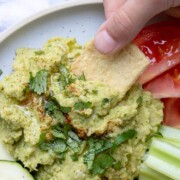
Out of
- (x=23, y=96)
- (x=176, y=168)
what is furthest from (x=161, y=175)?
(x=23, y=96)

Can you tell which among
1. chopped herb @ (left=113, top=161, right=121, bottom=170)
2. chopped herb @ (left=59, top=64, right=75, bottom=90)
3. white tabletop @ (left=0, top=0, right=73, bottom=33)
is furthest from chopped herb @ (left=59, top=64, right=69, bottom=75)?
white tabletop @ (left=0, top=0, right=73, bottom=33)

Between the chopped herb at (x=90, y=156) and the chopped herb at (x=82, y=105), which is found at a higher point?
the chopped herb at (x=82, y=105)

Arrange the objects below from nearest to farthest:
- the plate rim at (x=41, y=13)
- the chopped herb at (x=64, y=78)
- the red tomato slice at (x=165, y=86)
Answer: the chopped herb at (x=64, y=78) < the red tomato slice at (x=165, y=86) < the plate rim at (x=41, y=13)

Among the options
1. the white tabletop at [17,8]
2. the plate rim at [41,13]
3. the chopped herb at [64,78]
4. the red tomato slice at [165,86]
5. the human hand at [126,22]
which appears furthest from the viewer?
the white tabletop at [17,8]

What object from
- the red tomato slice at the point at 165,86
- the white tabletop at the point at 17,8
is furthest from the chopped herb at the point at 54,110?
the white tabletop at the point at 17,8

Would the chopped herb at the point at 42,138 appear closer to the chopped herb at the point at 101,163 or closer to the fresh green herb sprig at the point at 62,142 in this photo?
the fresh green herb sprig at the point at 62,142

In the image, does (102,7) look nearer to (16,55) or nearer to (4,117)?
(16,55)

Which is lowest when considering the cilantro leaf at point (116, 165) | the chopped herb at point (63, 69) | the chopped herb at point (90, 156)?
the cilantro leaf at point (116, 165)

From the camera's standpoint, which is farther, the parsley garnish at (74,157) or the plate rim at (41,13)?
the plate rim at (41,13)
